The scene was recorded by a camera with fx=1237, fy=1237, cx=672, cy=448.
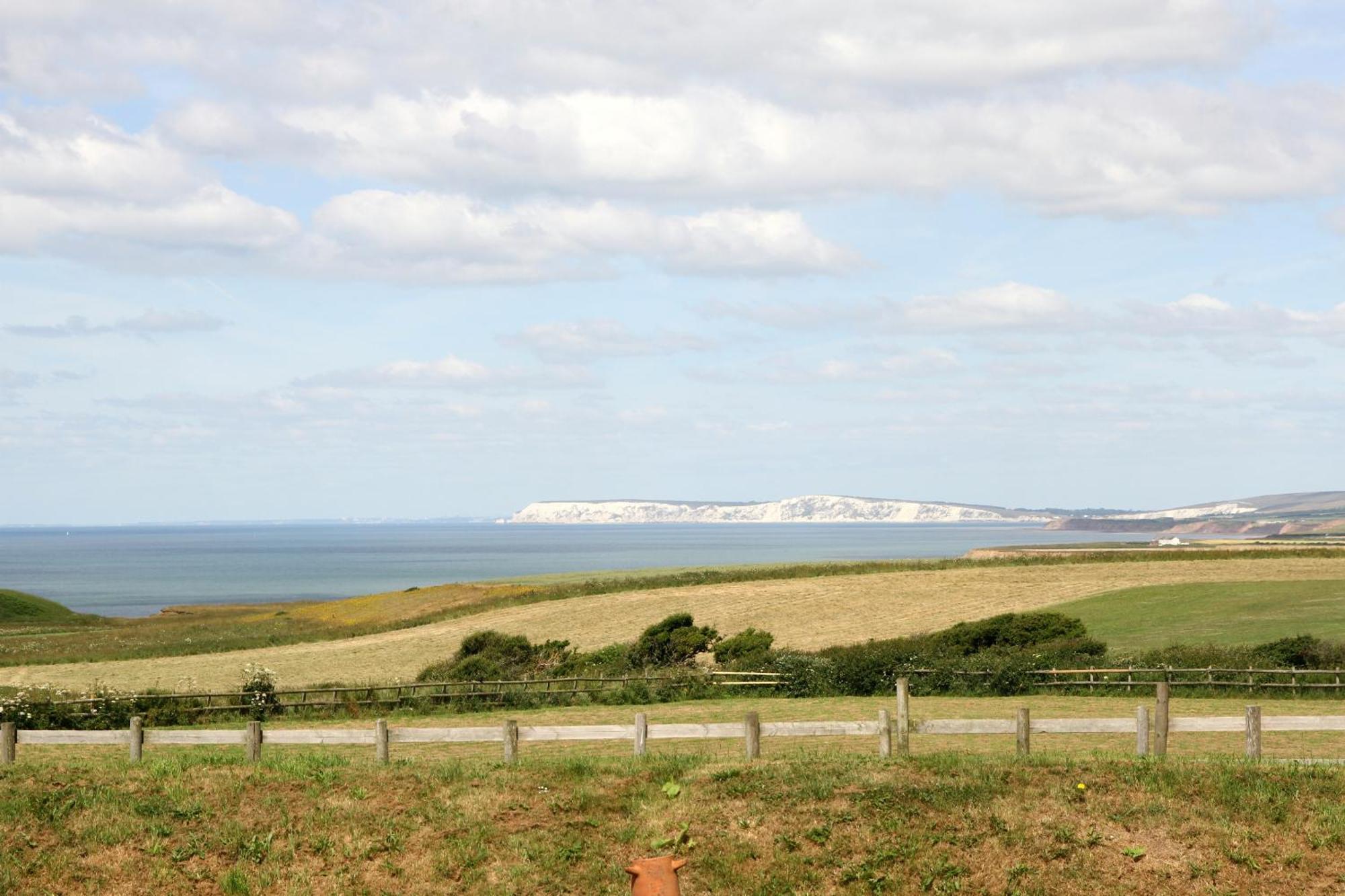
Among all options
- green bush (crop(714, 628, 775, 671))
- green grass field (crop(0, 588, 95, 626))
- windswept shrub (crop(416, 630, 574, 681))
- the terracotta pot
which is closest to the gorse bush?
green bush (crop(714, 628, 775, 671))

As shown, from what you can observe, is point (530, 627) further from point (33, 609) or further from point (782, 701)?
point (33, 609)

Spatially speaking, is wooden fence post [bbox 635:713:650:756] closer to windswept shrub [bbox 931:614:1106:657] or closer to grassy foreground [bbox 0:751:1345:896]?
grassy foreground [bbox 0:751:1345:896]

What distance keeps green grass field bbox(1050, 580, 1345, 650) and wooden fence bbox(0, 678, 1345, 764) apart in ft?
98.7

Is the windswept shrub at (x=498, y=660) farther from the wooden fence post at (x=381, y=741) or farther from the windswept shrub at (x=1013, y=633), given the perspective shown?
the wooden fence post at (x=381, y=741)

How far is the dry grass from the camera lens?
53.6m

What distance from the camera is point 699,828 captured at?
1734 cm

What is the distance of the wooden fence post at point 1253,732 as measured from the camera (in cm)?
1870

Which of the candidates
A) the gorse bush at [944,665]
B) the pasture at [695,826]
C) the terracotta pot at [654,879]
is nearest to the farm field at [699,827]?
the pasture at [695,826]

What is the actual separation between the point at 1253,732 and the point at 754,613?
48.8m

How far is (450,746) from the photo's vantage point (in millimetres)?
27094

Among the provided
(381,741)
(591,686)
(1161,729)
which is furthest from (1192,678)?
(381,741)

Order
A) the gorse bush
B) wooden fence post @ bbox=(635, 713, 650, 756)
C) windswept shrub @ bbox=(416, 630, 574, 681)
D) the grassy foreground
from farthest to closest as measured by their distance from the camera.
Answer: windswept shrub @ bbox=(416, 630, 574, 681) → the gorse bush → wooden fence post @ bbox=(635, 713, 650, 756) → the grassy foreground

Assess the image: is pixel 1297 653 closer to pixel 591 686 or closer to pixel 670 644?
pixel 591 686

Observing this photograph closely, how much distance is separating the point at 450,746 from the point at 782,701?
1242 cm
